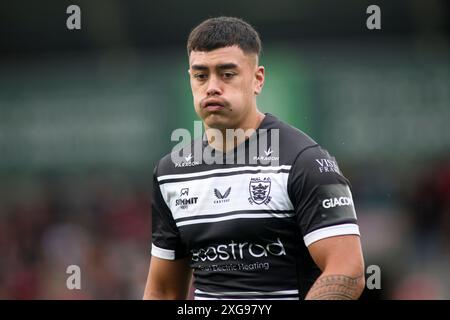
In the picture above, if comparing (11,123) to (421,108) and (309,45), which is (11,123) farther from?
(421,108)

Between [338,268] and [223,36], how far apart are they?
4.53 ft

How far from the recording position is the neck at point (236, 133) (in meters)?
4.62

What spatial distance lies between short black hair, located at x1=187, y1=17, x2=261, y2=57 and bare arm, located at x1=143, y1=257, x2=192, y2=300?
3.86 ft

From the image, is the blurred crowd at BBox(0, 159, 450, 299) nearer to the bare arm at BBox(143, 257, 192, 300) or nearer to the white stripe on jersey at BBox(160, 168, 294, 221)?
the bare arm at BBox(143, 257, 192, 300)

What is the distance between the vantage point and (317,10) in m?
13.3

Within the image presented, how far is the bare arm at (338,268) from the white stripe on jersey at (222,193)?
31 centimetres

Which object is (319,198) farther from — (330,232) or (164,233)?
(164,233)

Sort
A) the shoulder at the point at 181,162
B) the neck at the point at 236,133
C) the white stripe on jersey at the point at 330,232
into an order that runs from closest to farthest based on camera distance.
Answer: the white stripe on jersey at the point at 330,232 < the neck at the point at 236,133 < the shoulder at the point at 181,162

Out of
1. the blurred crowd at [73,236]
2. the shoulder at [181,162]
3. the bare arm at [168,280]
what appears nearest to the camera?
the shoulder at [181,162]

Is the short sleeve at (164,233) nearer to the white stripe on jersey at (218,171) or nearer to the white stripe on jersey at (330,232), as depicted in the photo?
the white stripe on jersey at (218,171)

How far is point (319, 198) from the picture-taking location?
4.20 meters

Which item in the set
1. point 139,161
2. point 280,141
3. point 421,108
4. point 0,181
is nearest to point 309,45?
point 421,108

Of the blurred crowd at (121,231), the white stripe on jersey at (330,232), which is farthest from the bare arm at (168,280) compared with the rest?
the blurred crowd at (121,231)

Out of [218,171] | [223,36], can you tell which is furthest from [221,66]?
[218,171]
